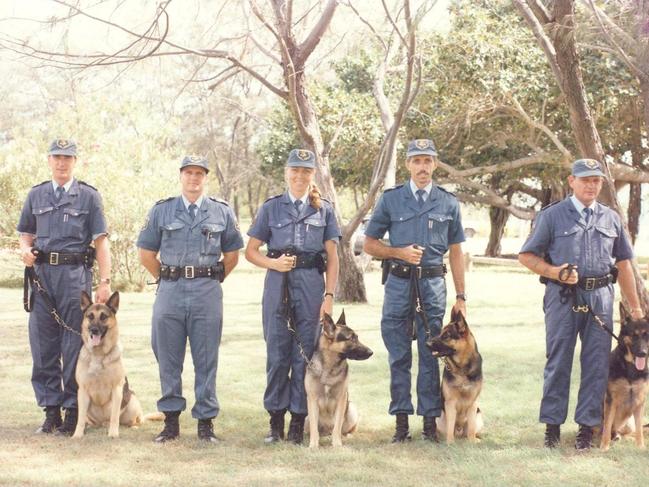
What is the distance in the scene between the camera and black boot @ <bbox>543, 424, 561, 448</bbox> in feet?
19.4

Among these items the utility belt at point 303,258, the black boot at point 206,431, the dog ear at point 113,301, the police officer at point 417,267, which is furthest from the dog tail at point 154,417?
the police officer at point 417,267

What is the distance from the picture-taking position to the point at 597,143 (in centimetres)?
909

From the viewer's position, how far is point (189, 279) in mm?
5934

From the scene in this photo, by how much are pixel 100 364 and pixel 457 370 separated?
2.45m

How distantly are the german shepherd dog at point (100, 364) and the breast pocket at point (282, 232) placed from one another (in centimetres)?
117

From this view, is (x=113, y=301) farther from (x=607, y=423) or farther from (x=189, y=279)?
(x=607, y=423)

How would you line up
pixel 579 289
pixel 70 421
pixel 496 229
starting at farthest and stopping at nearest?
pixel 496 229 < pixel 70 421 < pixel 579 289

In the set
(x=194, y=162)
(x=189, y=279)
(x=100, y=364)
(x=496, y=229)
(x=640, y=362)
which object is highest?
(x=194, y=162)

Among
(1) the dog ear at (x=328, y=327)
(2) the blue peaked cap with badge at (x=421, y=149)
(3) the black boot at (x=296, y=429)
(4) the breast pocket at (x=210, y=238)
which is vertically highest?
(2) the blue peaked cap with badge at (x=421, y=149)

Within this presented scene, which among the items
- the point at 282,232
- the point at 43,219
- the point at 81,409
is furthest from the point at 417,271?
the point at 43,219

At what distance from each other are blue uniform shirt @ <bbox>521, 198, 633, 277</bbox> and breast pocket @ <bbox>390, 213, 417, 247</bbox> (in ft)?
2.44

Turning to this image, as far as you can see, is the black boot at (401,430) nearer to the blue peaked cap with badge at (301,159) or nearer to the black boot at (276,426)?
the black boot at (276,426)

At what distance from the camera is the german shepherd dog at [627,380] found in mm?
5627

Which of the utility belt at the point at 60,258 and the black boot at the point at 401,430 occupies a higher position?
the utility belt at the point at 60,258
